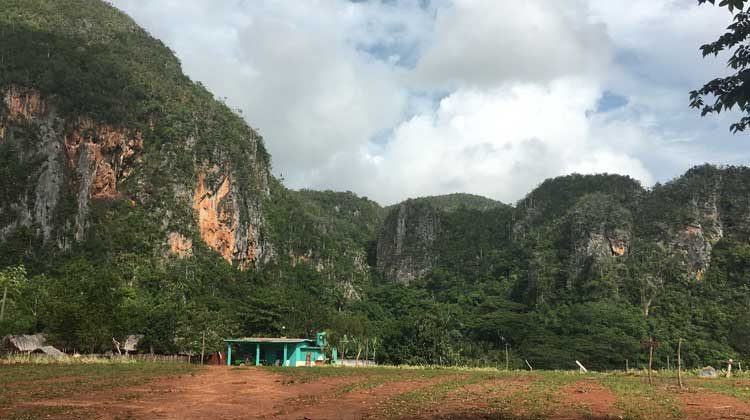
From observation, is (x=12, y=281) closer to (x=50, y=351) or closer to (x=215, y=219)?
(x=50, y=351)

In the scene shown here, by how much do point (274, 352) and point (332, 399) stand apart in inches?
1150

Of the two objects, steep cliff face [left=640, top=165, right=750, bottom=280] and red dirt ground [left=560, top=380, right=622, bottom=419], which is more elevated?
steep cliff face [left=640, top=165, right=750, bottom=280]

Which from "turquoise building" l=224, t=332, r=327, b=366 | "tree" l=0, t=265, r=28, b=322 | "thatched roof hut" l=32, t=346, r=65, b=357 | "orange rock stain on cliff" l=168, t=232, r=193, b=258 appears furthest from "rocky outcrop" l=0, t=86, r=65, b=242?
"thatched roof hut" l=32, t=346, r=65, b=357

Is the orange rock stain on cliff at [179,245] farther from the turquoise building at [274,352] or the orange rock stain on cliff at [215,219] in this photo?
the turquoise building at [274,352]

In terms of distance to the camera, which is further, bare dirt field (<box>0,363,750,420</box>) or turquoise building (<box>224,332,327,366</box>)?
turquoise building (<box>224,332,327,366</box>)

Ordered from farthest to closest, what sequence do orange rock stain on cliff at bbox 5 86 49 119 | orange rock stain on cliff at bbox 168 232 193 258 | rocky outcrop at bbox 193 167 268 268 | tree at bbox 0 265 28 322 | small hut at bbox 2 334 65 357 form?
1. rocky outcrop at bbox 193 167 268 268
2. orange rock stain on cliff at bbox 168 232 193 258
3. orange rock stain on cliff at bbox 5 86 49 119
4. tree at bbox 0 265 28 322
5. small hut at bbox 2 334 65 357

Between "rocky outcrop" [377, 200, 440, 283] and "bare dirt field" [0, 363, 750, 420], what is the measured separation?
105 metres

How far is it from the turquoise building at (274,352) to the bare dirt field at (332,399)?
63.1 ft

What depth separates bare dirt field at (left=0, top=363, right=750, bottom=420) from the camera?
1395cm

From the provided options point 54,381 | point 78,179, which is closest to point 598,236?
point 78,179

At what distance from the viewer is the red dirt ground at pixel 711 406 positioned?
47.8 feet

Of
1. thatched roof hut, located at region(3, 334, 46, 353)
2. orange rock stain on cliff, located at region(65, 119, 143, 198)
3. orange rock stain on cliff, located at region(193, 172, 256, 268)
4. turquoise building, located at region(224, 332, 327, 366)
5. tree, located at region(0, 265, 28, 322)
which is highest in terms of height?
orange rock stain on cliff, located at region(65, 119, 143, 198)

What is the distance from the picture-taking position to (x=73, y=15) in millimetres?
106125

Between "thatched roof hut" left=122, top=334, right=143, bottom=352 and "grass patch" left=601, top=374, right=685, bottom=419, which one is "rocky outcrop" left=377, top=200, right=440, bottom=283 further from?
"grass patch" left=601, top=374, right=685, bottom=419
